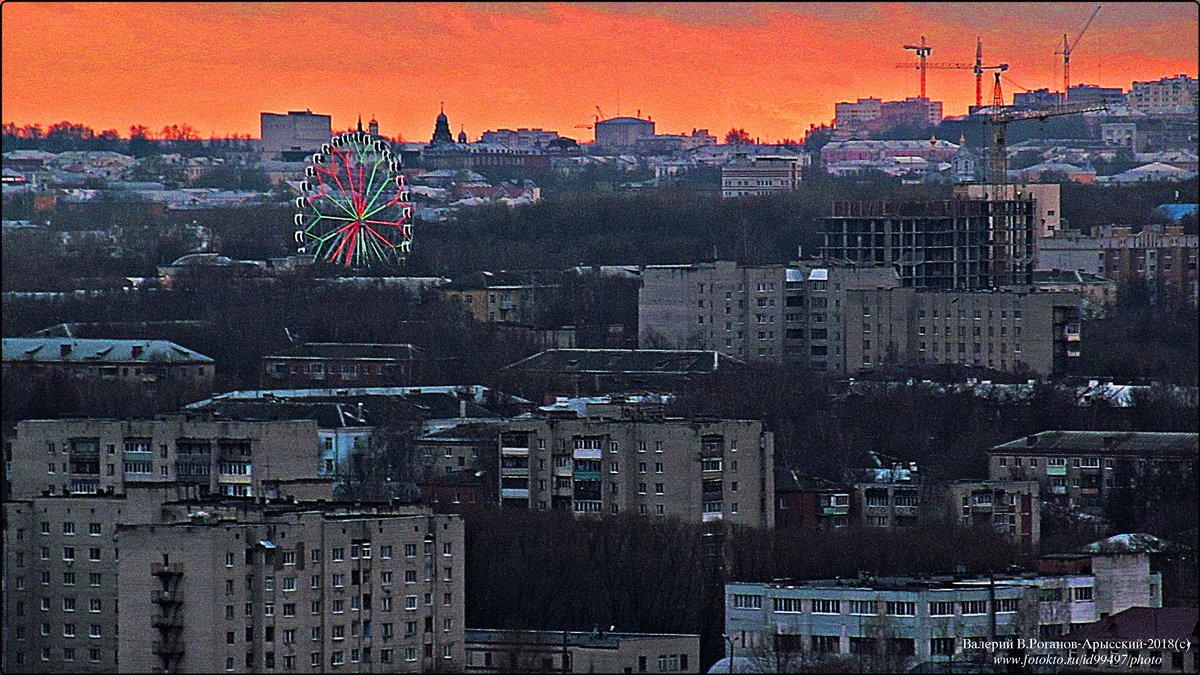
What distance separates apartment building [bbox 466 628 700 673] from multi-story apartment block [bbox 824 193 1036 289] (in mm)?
37364

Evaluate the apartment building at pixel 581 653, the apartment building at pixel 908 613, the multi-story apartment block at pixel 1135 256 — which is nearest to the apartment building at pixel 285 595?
the apartment building at pixel 581 653

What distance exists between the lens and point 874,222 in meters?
65.3

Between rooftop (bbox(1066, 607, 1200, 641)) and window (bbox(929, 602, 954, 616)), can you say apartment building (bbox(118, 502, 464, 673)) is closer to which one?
window (bbox(929, 602, 954, 616))

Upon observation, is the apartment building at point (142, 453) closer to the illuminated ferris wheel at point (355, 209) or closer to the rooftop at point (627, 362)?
the rooftop at point (627, 362)

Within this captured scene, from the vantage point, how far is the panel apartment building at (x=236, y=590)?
26062 millimetres

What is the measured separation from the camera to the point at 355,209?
72500mm

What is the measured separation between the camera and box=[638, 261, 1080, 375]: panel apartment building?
54.3 metres

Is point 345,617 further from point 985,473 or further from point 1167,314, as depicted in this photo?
point 1167,314

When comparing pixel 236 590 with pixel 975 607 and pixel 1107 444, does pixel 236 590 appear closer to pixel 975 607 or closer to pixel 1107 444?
pixel 975 607

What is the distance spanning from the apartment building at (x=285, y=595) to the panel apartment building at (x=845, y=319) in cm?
2697

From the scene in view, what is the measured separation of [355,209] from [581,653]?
46.6m

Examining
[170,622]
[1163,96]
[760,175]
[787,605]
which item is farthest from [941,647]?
[1163,96]

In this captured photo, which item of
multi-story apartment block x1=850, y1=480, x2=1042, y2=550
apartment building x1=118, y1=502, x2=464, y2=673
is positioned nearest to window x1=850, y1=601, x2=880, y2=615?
apartment building x1=118, y1=502, x2=464, y2=673

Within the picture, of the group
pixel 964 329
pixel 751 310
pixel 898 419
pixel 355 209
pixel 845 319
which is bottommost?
pixel 898 419
